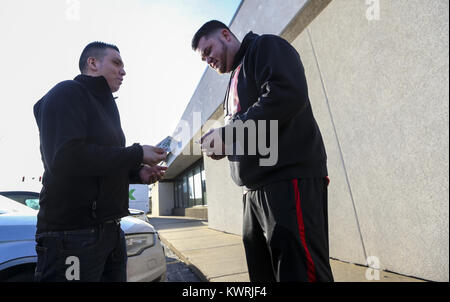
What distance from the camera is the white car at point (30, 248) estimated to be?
1837 mm

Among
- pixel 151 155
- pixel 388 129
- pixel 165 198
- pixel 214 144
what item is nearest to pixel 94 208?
pixel 151 155

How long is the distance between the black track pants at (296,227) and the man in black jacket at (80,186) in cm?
70

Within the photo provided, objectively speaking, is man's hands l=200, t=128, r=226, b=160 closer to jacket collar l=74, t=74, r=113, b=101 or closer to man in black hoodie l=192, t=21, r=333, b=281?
man in black hoodie l=192, t=21, r=333, b=281

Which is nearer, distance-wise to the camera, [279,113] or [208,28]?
[279,113]

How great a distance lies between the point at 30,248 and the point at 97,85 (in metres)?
1.29

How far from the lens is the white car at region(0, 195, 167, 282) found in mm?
1837

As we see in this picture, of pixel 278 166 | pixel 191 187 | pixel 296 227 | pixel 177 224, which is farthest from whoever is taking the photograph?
pixel 191 187

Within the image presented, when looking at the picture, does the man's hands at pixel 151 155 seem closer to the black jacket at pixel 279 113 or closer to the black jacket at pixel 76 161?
the black jacket at pixel 76 161

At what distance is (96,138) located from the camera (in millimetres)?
1427

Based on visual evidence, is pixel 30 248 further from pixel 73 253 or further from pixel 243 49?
pixel 243 49

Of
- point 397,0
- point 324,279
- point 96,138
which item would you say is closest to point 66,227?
point 96,138

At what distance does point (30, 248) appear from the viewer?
189cm

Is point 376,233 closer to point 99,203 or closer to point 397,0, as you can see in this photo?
point 397,0

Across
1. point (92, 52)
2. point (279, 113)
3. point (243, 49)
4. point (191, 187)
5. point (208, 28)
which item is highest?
point (208, 28)
